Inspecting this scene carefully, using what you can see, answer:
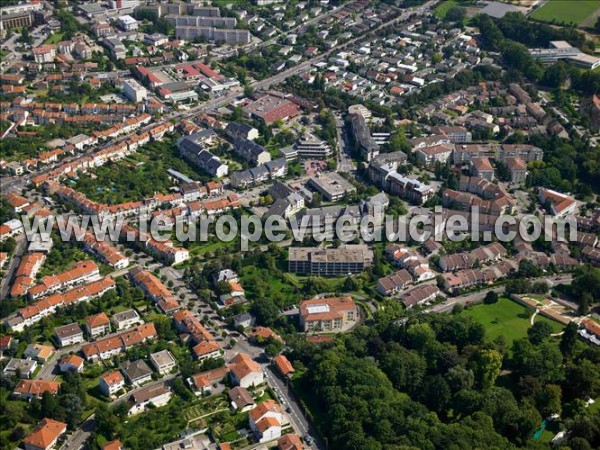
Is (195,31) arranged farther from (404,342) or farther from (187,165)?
(404,342)

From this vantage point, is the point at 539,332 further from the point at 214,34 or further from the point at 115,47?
the point at 115,47

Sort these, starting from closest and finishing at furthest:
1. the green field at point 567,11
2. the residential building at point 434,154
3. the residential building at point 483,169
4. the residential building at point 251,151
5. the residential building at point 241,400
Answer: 1. the residential building at point 241,400
2. the residential building at point 483,169
3. the residential building at point 251,151
4. the residential building at point 434,154
5. the green field at point 567,11

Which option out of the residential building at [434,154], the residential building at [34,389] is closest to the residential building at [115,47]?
the residential building at [434,154]

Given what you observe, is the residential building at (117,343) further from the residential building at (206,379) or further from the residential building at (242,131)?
the residential building at (242,131)

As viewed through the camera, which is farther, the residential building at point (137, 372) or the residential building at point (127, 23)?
the residential building at point (127, 23)

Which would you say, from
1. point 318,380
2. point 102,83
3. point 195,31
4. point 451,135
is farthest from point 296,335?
point 195,31

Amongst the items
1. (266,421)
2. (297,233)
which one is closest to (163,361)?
(266,421)

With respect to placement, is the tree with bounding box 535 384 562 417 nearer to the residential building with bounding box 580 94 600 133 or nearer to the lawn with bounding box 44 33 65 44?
the residential building with bounding box 580 94 600 133
